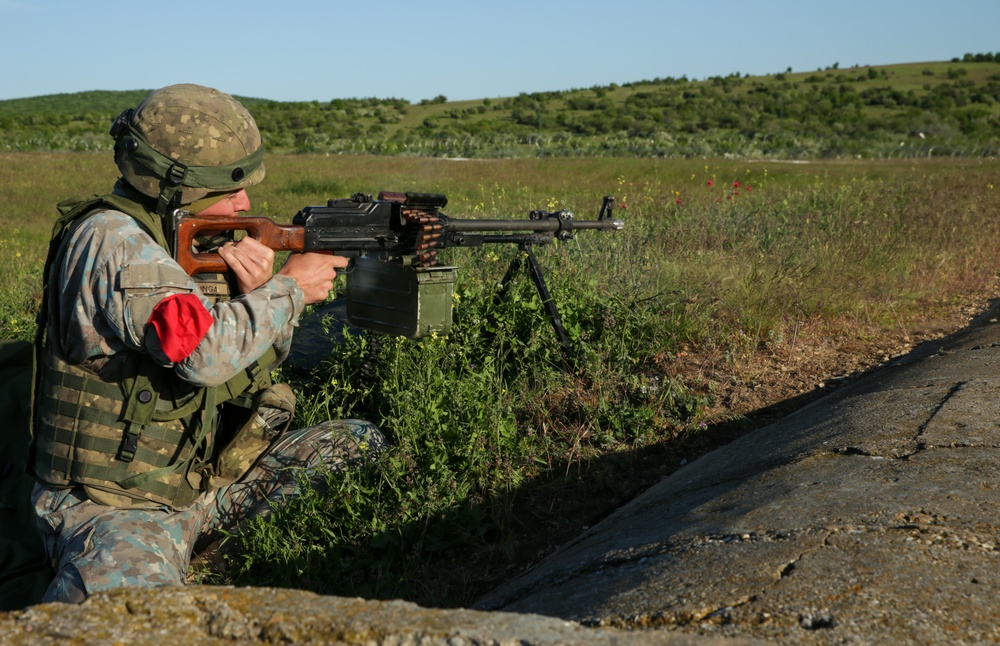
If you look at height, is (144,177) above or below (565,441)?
above

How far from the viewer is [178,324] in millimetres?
3066

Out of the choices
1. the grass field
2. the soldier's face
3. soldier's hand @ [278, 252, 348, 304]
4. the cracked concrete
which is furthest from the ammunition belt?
the cracked concrete

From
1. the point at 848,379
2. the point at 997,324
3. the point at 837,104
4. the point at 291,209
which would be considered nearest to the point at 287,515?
the point at 848,379

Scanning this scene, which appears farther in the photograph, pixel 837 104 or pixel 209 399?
pixel 837 104

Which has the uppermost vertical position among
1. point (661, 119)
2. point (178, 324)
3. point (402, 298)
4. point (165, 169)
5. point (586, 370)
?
point (661, 119)

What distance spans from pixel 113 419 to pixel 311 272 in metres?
0.97

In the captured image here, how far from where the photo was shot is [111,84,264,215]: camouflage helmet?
11.0ft

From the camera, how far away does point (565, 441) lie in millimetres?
4754

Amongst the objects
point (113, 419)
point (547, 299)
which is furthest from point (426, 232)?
point (113, 419)

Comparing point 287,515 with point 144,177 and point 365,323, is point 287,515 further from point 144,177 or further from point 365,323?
point 144,177

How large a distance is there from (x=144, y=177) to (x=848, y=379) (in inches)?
168

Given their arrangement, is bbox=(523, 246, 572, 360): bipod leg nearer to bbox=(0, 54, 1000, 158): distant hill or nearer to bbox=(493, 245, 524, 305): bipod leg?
bbox=(493, 245, 524, 305): bipod leg

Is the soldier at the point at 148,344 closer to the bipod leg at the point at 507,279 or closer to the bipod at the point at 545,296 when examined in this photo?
the bipod at the point at 545,296

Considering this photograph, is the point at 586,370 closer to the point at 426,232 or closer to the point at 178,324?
the point at 426,232
